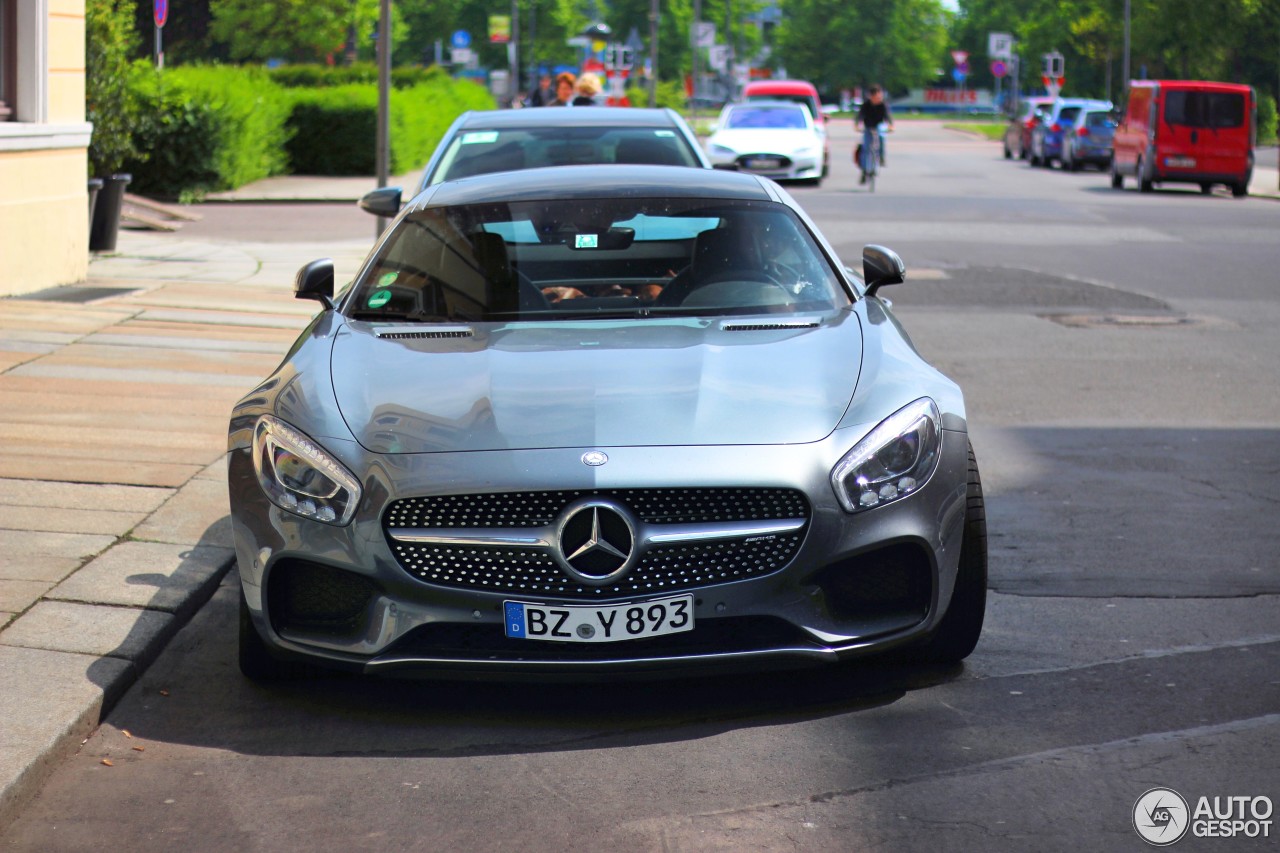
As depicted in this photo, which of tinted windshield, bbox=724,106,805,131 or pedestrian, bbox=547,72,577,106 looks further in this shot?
tinted windshield, bbox=724,106,805,131

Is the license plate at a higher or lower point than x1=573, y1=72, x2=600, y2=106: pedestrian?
lower

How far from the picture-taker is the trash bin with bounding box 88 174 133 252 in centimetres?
1642

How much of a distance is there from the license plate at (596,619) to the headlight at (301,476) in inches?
19.5

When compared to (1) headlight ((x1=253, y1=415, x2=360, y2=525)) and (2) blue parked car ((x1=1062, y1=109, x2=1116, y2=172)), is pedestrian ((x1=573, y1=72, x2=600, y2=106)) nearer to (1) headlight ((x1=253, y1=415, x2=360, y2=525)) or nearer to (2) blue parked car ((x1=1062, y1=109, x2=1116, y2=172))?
(1) headlight ((x1=253, y1=415, x2=360, y2=525))

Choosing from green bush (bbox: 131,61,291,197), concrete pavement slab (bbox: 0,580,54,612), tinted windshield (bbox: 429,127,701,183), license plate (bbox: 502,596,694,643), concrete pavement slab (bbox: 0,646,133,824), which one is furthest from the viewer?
green bush (bbox: 131,61,291,197)

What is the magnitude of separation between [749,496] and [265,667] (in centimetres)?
141

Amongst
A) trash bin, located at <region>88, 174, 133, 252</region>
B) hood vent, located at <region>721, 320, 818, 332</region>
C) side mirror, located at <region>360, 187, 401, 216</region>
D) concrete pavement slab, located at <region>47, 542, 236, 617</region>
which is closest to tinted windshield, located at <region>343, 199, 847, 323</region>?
hood vent, located at <region>721, 320, 818, 332</region>

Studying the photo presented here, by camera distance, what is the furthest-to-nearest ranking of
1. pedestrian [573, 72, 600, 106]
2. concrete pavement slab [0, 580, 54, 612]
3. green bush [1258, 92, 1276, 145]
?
green bush [1258, 92, 1276, 145]
pedestrian [573, 72, 600, 106]
concrete pavement slab [0, 580, 54, 612]

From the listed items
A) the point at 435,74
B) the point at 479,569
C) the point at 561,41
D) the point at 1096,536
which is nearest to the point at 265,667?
the point at 479,569

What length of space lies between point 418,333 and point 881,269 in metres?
1.63

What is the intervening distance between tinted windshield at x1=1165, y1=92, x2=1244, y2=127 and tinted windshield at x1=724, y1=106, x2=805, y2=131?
257 inches

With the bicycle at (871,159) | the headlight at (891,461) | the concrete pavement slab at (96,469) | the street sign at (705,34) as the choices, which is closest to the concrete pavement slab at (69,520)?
the concrete pavement slab at (96,469)

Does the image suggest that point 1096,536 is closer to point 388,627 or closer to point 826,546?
point 826,546

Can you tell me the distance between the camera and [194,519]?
6.62 meters
